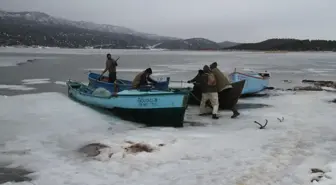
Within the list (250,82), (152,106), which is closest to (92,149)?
(152,106)

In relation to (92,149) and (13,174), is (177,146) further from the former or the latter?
(13,174)

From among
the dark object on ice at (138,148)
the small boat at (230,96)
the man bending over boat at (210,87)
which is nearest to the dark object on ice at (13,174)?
the dark object on ice at (138,148)

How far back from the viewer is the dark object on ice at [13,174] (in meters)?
6.01

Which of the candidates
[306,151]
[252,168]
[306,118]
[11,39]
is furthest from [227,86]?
[11,39]

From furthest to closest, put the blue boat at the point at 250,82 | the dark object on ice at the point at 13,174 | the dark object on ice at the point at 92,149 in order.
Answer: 1. the blue boat at the point at 250,82
2. the dark object on ice at the point at 92,149
3. the dark object on ice at the point at 13,174

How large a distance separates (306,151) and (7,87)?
1383 cm

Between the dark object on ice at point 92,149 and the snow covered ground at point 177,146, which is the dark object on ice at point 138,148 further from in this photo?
the dark object on ice at point 92,149

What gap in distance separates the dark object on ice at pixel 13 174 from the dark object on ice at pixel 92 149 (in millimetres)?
1285

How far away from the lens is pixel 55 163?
6773mm

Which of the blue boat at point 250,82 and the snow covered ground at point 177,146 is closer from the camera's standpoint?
the snow covered ground at point 177,146

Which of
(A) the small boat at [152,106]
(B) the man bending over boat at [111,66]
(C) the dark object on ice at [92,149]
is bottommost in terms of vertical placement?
(C) the dark object on ice at [92,149]

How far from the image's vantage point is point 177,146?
305 inches

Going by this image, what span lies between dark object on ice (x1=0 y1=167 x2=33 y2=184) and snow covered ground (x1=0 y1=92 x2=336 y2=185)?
174 mm

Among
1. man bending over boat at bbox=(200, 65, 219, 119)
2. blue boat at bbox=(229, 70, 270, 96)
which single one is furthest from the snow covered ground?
blue boat at bbox=(229, 70, 270, 96)
